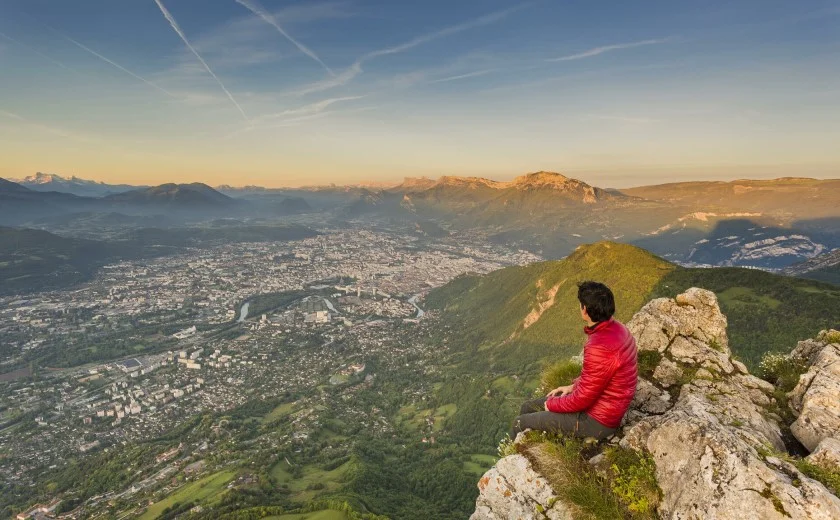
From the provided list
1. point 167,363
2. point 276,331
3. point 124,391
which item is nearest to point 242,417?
point 124,391

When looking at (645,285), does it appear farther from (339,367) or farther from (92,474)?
(92,474)

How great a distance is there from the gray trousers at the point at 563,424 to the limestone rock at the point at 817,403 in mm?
5428

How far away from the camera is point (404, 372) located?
14550cm

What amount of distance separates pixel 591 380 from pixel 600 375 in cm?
27

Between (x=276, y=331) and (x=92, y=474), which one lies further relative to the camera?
(x=276, y=331)

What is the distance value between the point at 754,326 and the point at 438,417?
8193cm

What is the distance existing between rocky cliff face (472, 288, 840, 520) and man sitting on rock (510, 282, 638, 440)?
0.85 m

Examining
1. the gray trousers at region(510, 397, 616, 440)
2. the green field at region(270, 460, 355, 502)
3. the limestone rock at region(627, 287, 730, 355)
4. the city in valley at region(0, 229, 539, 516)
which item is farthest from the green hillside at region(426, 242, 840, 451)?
the gray trousers at region(510, 397, 616, 440)

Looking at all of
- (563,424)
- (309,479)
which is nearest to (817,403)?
(563,424)

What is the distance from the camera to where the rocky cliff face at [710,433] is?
7.65 metres

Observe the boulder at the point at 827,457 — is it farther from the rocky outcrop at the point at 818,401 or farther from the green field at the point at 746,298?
the green field at the point at 746,298

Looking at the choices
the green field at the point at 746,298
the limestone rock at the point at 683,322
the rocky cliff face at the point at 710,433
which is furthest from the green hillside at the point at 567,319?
the rocky cliff face at the point at 710,433

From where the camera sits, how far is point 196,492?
7462 cm

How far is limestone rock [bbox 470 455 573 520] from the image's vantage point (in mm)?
10133
